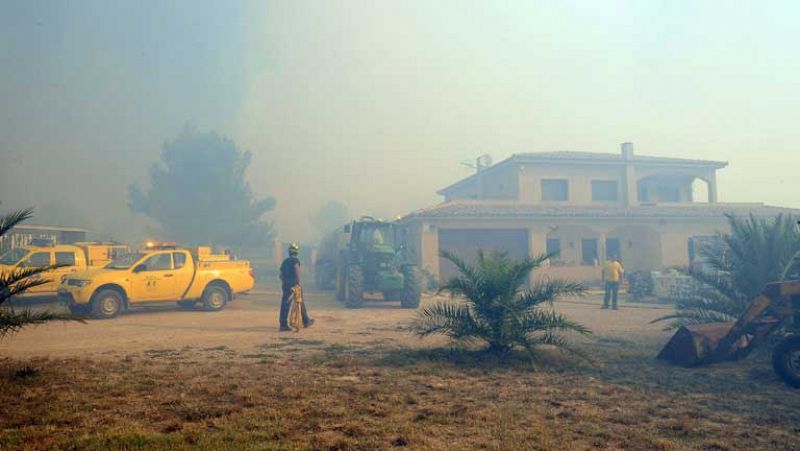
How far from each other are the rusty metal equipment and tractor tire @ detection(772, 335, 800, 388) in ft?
0.42

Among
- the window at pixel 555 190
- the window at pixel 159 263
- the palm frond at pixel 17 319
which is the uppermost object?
the window at pixel 555 190

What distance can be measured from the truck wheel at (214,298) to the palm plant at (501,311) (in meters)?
8.52

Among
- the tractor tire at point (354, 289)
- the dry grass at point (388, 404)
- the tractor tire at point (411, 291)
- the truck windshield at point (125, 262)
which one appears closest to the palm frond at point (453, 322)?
the dry grass at point (388, 404)

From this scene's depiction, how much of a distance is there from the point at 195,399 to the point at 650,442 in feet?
13.7

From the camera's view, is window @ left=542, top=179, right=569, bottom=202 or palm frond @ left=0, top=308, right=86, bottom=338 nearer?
palm frond @ left=0, top=308, right=86, bottom=338

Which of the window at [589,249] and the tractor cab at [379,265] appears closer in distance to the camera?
the tractor cab at [379,265]

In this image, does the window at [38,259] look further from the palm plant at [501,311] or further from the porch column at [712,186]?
the porch column at [712,186]

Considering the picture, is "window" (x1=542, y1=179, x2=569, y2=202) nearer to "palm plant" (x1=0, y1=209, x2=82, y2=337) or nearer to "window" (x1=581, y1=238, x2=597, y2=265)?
"window" (x1=581, y1=238, x2=597, y2=265)

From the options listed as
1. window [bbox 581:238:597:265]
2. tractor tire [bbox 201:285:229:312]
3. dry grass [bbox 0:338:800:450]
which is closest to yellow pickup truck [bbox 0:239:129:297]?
tractor tire [bbox 201:285:229:312]

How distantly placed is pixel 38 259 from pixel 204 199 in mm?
28840

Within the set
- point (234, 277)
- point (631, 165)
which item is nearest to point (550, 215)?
point (631, 165)

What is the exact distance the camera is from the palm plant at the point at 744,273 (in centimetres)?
816

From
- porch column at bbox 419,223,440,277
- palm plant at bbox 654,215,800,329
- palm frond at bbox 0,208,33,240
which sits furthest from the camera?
porch column at bbox 419,223,440,277

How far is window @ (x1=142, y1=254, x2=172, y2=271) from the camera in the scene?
1269 centimetres
